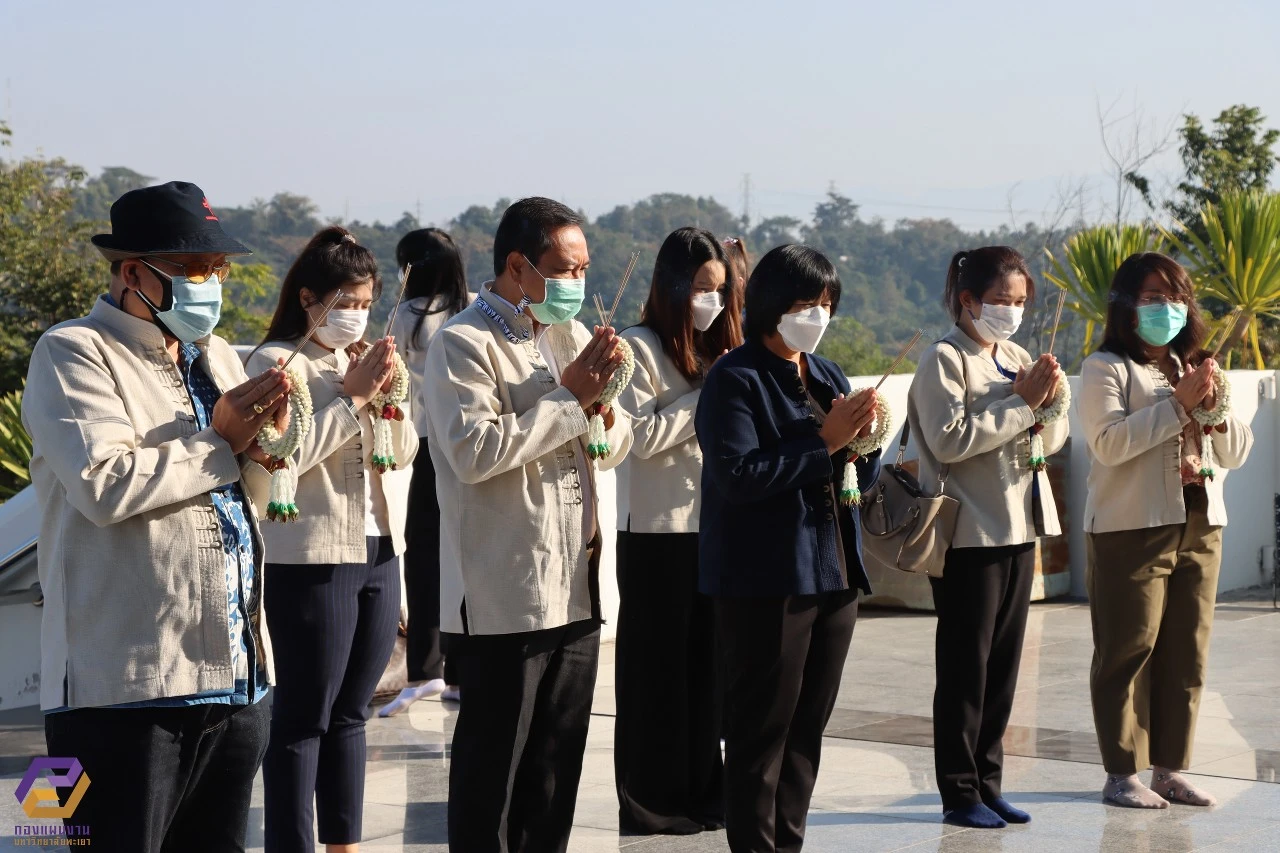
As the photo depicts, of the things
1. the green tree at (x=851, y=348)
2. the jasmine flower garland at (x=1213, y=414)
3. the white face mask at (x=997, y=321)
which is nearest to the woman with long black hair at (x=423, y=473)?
the white face mask at (x=997, y=321)

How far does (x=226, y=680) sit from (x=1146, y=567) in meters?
3.33

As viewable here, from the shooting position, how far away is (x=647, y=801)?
16.3 ft

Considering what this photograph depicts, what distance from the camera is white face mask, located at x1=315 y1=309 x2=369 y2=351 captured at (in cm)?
441

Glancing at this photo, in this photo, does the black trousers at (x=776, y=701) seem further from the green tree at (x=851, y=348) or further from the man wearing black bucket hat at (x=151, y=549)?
the green tree at (x=851, y=348)

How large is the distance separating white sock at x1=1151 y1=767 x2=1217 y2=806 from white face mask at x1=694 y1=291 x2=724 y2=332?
6.97 ft

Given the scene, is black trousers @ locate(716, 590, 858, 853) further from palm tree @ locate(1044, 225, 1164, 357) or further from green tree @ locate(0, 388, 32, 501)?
palm tree @ locate(1044, 225, 1164, 357)

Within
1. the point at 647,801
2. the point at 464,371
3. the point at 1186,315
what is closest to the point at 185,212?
the point at 464,371

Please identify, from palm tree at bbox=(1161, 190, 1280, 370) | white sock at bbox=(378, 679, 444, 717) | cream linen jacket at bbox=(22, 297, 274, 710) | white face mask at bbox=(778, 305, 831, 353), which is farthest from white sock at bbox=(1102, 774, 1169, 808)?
palm tree at bbox=(1161, 190, 1280, 370)

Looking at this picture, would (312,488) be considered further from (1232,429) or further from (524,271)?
(1232,429)

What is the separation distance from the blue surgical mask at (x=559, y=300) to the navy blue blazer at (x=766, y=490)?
1.35ft

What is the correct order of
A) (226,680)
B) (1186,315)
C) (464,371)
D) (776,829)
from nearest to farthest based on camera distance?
(226,680) → (464,371) → (776,829) → (1186,315)

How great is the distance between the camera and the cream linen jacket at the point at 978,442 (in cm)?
483

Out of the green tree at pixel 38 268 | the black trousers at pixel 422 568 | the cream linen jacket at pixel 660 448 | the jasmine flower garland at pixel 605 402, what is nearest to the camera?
the jasmine flower garland at pixel 605 402

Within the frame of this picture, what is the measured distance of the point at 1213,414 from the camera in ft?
16.9
